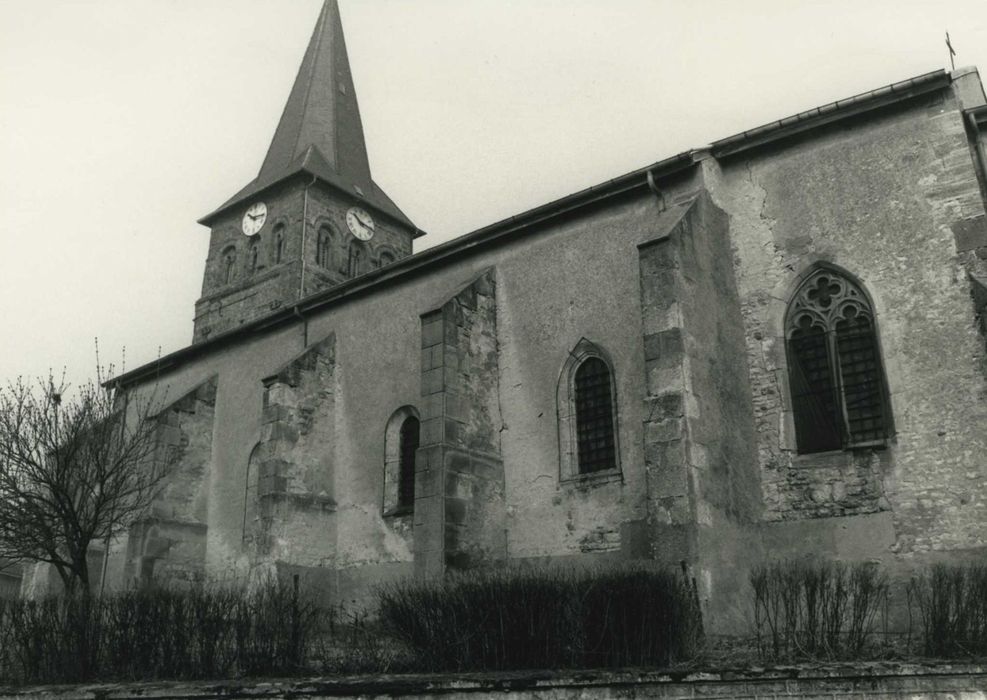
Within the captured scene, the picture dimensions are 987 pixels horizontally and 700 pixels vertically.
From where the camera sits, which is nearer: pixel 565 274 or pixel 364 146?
pixel 565 274

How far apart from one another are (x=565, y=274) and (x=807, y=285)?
415 centimetres

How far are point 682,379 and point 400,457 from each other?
7.30 meters

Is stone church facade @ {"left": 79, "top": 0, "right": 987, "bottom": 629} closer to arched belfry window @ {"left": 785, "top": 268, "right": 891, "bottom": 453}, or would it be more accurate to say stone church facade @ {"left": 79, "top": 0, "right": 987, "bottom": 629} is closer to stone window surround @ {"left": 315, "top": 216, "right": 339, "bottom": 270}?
arched belfry window @ {"left": 785, "top": 268, "right": 891, "bottom": 453}

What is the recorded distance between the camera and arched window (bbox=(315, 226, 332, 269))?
32.6 m

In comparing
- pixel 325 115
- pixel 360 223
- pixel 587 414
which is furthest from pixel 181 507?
pixel 325 115

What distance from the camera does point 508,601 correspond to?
8.30m

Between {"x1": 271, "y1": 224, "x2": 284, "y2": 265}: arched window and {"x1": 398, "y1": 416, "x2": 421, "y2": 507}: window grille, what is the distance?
55.0 feet

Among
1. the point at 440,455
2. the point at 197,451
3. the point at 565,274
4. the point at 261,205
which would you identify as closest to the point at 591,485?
the point at 440,455

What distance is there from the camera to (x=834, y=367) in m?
13.3

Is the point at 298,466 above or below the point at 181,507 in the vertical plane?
above

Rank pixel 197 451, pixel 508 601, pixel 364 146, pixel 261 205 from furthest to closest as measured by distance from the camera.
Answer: pixel 364 146 → pixel 261 205 → pixel 197 451 → pixel 508 601

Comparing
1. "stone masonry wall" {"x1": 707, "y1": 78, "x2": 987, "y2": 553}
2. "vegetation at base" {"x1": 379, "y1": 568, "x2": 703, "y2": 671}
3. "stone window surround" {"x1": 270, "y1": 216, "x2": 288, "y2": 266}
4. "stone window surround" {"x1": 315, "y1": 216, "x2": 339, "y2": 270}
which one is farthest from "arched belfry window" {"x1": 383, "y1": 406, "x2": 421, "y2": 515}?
"stone window surround" {"x1": 270, "y1": 216, "x2": 288, "y2": 266}

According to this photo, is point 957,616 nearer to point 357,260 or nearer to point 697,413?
point 697,413

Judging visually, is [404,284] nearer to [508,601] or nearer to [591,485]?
[591,485]
